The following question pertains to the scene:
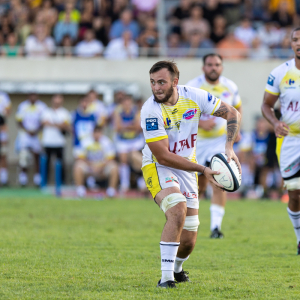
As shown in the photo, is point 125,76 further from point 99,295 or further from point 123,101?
point 99,295

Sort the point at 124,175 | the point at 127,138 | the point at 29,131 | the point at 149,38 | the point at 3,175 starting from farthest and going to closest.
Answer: the point at 149,38 < the point at 3,175 < the point at 29,131 < the point at 124,175 < the point at 127,138

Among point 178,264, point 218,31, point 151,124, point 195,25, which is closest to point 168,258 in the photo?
point 178,264

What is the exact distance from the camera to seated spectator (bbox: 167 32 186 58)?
60.4 feet

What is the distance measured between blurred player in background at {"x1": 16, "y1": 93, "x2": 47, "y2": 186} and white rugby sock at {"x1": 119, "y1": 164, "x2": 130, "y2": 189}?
259cm

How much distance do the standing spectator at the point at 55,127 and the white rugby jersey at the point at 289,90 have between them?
9.50m

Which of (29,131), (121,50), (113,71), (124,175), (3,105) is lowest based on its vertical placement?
(124,175)

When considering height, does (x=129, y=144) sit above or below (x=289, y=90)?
below

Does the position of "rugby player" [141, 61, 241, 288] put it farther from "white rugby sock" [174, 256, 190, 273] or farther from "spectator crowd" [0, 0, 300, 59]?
"spectator crowd" [0, 0, 300, 59]

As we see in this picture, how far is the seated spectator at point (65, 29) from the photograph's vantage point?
18516 millimetres

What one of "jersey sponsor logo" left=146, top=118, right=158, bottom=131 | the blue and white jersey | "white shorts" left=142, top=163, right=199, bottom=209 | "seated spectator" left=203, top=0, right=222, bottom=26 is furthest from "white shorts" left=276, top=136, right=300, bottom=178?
"seated spectator" left=203, top=0, right=222, bottom=26

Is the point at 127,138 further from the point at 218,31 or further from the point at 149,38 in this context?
the point at 218,31

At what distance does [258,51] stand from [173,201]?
14.5 meters

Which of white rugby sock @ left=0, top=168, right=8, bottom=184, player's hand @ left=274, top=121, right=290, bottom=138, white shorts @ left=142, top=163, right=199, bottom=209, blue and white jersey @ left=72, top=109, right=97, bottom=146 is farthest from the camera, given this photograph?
white rugby sock @ left=0, top=168, right=8, bottom=184

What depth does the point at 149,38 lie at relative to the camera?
18.2 meters
